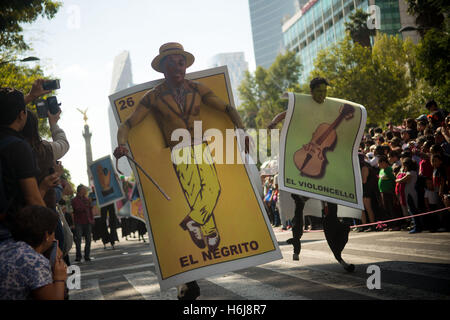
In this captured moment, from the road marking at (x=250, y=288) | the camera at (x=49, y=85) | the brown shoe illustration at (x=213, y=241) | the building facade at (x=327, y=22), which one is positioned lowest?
the road marking at (x=250, y=288)

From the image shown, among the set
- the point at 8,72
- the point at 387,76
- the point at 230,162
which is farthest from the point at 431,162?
the point at 387,76

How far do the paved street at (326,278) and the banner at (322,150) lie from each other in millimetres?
952

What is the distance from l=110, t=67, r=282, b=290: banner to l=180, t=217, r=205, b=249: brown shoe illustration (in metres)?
0.02

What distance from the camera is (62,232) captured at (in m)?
4.02

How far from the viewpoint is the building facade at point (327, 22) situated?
67500 mm

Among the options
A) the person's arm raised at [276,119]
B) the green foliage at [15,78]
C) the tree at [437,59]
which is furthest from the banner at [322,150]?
the tree at [437,59]

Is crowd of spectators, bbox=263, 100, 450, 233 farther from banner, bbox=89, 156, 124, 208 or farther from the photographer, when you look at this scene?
the photographer

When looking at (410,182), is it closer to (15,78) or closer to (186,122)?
(186,122)

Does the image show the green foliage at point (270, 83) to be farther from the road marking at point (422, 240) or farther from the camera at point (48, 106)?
the camera at point (48, 106)

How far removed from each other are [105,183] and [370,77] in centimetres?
3114

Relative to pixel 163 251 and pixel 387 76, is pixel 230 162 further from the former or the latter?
pixel 387 76

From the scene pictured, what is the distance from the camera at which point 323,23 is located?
8481cm

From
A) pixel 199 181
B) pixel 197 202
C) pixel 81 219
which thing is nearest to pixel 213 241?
pixel 197 202
